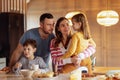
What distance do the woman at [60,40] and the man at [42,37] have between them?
0.25 feet

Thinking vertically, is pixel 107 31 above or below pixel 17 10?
below

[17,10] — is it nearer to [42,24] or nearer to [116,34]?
[116,34]

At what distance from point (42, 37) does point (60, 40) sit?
0.68ft

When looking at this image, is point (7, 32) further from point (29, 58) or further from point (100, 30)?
point (29, 58)

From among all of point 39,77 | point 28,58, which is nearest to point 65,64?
point 28,58

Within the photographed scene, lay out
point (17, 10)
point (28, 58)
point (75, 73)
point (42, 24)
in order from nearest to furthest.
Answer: point (75, 73) < point (28, 58) < point (42, 24) < point (17, 10)

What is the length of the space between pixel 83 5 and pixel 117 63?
1.85 meters

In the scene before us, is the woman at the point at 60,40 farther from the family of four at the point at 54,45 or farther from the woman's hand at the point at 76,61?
the woman's hand at the point at 76,61

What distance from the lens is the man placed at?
3266mm

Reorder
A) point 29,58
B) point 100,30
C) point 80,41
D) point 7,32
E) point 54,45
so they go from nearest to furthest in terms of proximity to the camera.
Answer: point 29,58, point 54,45, point 80,41, point 7,32, point 100,30

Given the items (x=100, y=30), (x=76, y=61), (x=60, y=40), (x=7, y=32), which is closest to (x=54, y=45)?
(x=60, y=40)

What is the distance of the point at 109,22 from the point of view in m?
6.33

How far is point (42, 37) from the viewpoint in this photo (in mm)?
3328

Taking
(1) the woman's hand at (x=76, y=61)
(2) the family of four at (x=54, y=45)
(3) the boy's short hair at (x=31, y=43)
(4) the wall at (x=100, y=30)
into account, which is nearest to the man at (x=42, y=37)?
(2) the family of four at (x=54, y=45)
